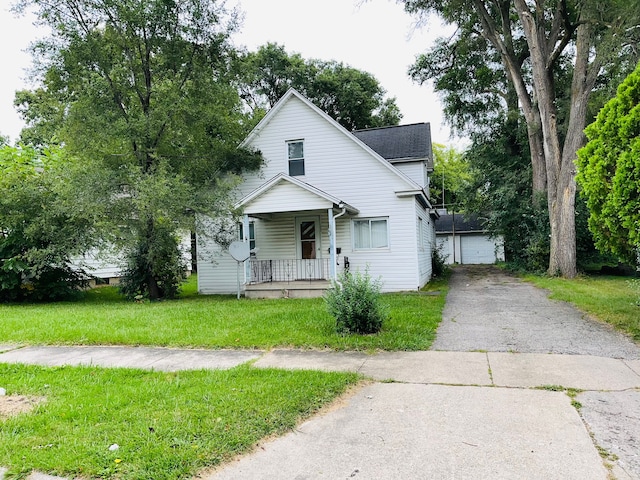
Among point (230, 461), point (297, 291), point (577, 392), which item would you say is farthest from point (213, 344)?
point (297, 291)

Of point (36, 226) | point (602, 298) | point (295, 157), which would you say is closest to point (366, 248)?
point (295, 157)

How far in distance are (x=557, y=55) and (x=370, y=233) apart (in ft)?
36.4

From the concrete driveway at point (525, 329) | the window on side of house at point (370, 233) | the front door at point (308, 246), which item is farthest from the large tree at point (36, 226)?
the concrete driveway at point (525, 329)

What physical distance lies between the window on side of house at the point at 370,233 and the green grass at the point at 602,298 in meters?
5.27

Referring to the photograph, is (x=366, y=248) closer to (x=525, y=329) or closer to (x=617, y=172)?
(x=525, y=329)

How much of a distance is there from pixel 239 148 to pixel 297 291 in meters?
5.68

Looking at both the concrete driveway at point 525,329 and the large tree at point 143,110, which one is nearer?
the concrete driveway at point 525,329

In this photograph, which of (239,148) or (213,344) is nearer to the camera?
(213,344)

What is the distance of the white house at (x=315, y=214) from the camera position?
12.9 m

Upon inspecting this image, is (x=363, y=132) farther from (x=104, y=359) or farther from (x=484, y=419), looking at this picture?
(x=484, y=419)

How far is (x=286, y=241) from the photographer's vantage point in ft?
48.3

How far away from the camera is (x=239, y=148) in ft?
47.8

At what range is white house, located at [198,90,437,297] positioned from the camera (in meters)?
12.9

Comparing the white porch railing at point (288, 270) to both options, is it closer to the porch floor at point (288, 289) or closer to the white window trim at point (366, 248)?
the porch floor at point (288, 289)
